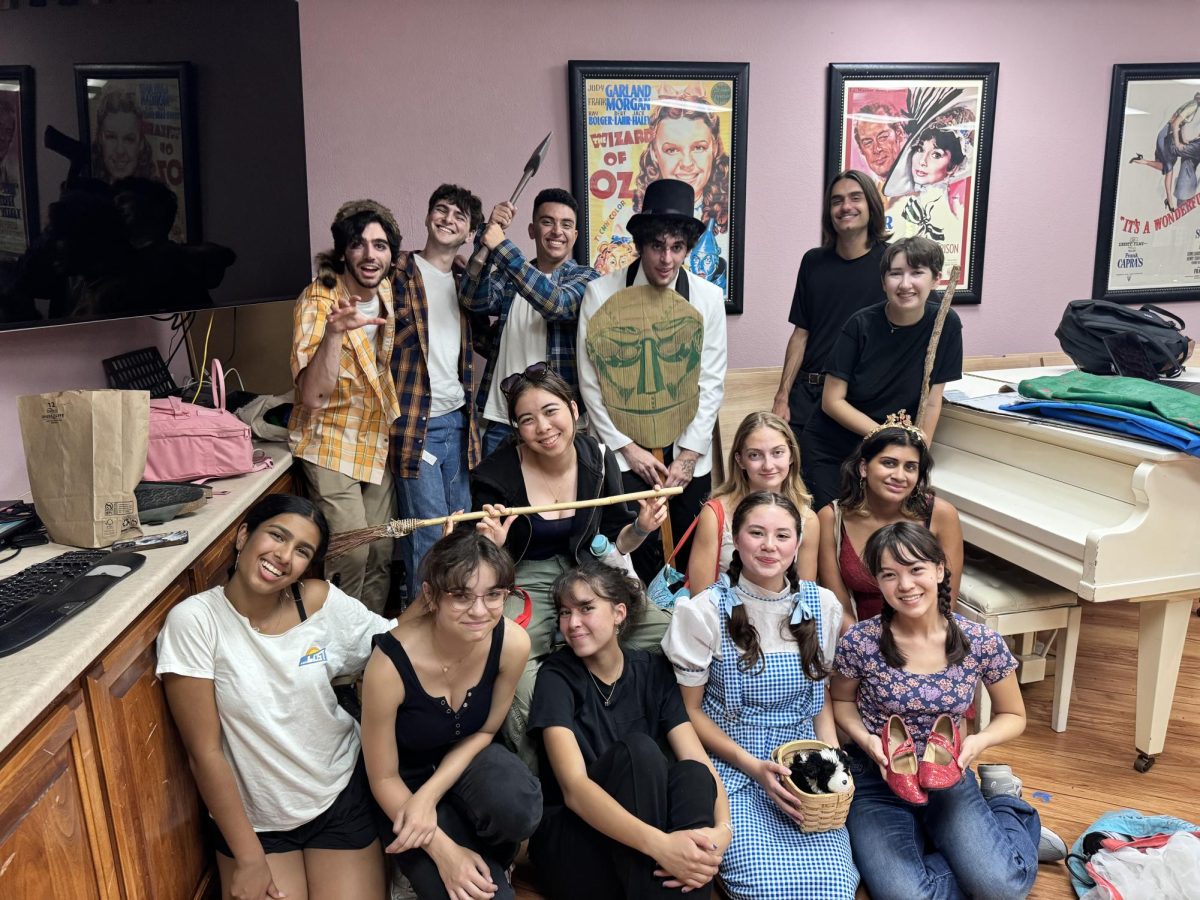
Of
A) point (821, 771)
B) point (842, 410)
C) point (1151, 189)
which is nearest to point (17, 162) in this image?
point (821, 771)

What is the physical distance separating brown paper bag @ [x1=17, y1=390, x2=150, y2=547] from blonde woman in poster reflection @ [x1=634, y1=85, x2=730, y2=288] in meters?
2.32

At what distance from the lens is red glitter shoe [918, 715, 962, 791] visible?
1.85 metres

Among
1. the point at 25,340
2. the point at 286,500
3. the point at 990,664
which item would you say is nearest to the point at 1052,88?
the point at 990,664

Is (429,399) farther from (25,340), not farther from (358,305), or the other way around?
(25,340)

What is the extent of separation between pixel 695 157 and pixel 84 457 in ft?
8.46

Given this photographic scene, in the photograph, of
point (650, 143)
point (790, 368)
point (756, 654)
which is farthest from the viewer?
point (650, 143)

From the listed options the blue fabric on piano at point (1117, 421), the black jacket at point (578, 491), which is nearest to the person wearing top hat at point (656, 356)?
the black jacket at point (578, 491)

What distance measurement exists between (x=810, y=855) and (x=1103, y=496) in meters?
1.24

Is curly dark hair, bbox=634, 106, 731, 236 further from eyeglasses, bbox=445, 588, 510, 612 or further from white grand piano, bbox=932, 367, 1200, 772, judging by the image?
eyeglasses, bbox=445, 588, 510, 612

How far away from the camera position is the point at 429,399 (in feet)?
8.63

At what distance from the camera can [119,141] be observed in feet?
6.86

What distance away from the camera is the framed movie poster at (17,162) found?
174 cm

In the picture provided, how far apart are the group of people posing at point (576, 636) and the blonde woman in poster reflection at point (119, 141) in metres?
0.49

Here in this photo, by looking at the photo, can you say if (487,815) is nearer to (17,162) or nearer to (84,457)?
(84,457)
